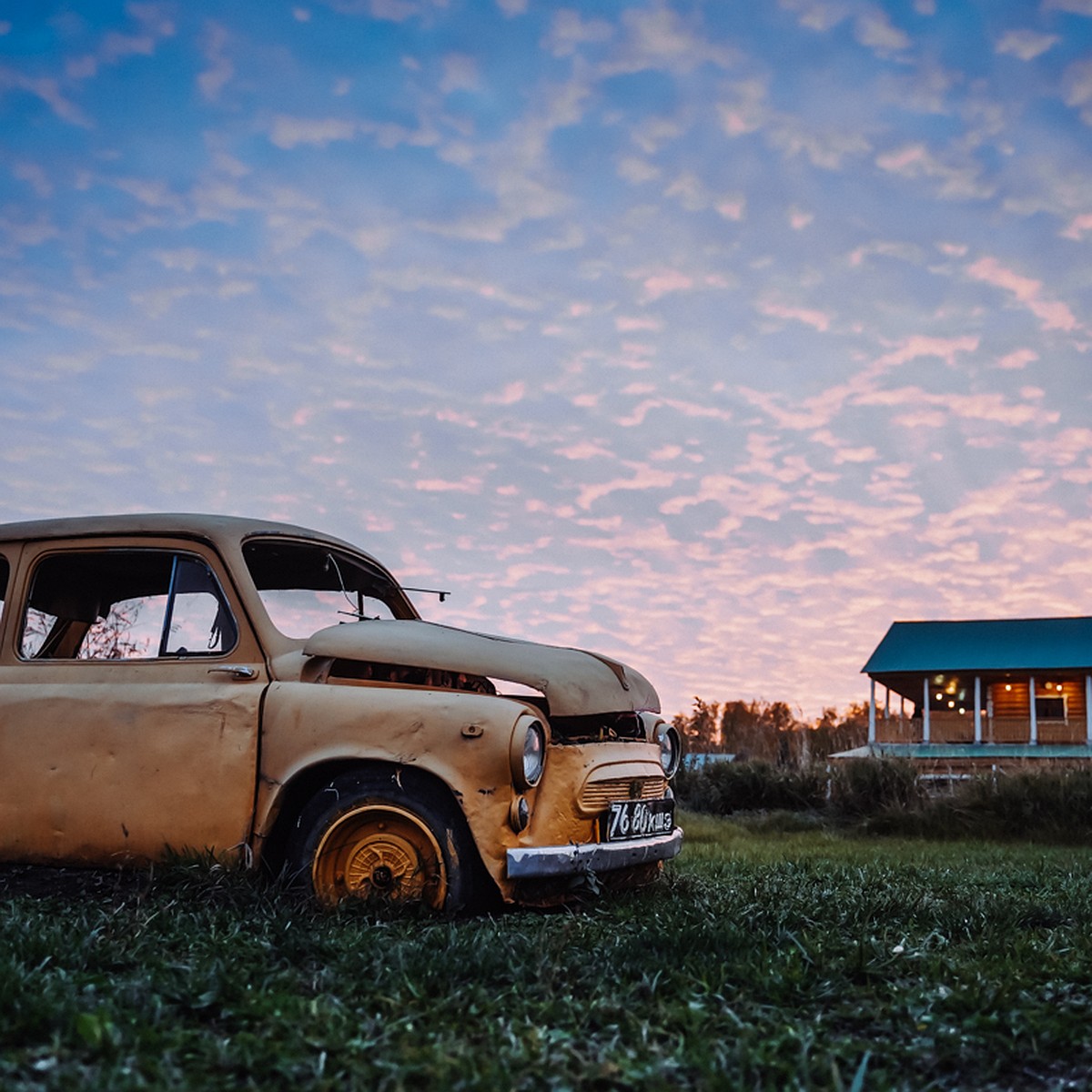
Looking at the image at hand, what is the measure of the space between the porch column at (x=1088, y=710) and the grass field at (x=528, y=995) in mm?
28842

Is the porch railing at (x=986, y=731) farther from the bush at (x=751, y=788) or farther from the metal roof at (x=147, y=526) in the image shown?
the metal roof at (x=147, y=526)

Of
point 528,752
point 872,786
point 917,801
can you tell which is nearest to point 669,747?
point 528,752

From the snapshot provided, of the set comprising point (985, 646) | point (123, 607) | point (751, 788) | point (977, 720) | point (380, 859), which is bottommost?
point (751, 788)

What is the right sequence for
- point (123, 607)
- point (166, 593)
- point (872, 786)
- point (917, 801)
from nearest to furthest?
point (166, 593) → point (123, 607) → point (917, 801) → point (872, 786)

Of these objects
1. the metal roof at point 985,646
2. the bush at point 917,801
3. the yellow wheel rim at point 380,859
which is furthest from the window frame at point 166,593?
the metal roof at point 985,646

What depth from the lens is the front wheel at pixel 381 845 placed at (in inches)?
170

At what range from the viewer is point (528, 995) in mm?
3180

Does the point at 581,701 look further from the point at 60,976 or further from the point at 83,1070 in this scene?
the point at 83,1070

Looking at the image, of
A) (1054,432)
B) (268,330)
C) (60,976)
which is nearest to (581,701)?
(60,976)

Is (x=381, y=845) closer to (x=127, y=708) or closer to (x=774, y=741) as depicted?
(x=127, y=708)

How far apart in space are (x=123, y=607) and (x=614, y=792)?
2699 mm

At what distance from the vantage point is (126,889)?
15.0 feet

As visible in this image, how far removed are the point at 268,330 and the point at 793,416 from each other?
8247mm

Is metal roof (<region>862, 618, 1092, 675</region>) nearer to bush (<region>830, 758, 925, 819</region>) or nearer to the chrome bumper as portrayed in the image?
bush (<region>830, 758, 925, 819</region>)
